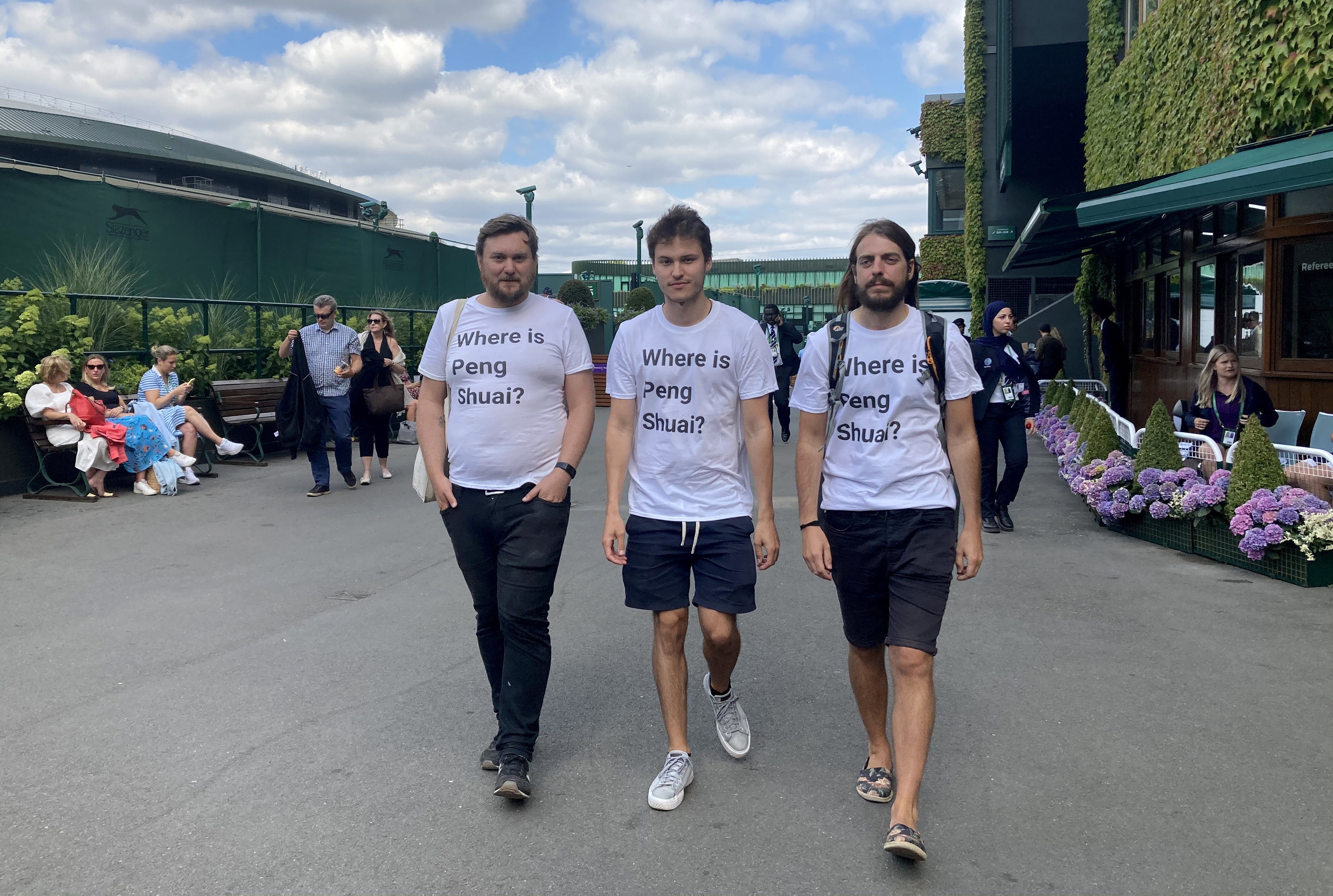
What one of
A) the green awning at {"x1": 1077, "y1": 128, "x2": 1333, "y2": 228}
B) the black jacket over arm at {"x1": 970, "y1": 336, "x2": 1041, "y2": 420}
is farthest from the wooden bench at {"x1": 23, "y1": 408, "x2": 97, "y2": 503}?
the green awning at {"x1": 1077, "y1": 128, "x2": 1333, "y2": 228}

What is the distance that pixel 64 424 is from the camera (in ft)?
33.5

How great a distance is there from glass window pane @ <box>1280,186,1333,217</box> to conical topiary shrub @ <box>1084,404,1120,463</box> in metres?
2.29

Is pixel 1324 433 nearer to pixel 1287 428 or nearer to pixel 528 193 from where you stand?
pixel 1287 428

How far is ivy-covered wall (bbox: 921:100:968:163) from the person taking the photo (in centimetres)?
3341

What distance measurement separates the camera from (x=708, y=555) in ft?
11.9

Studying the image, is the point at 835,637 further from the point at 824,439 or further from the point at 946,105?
the point at 946,105

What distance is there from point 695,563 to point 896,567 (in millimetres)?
672

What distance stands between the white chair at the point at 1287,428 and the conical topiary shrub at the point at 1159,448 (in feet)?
4.45

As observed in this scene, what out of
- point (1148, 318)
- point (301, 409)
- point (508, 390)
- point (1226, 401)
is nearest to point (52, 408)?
point (301, 409)

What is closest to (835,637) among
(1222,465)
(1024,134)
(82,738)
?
(82,738)

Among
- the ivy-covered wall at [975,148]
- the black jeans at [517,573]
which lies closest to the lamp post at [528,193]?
the ivy-covered wall at [975,148]

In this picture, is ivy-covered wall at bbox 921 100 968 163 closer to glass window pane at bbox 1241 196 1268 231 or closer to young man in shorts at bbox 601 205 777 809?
glass window pane at bbox 1241 196 1268 231

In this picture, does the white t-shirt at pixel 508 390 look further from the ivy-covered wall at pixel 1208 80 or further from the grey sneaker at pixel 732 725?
the ivy-covered wall at pixel 1208 80

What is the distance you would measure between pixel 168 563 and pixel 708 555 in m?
5.14
